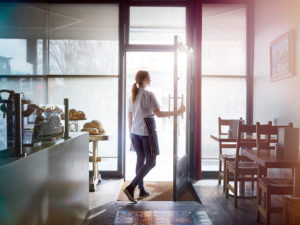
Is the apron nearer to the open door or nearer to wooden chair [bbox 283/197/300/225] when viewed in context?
the open door

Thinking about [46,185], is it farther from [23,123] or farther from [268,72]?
[268,72]

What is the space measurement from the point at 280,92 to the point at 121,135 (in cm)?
243

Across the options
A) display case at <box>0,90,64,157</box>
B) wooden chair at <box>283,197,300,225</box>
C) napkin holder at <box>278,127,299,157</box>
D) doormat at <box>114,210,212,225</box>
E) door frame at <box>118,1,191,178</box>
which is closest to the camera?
display case at <box>0,90,64,157</box>

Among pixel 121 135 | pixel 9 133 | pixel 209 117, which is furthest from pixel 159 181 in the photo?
pixel 9 133

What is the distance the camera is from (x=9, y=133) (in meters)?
1.24

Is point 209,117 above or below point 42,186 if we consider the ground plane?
above

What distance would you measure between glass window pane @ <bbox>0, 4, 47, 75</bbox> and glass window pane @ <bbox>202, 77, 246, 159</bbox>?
2.74 metres

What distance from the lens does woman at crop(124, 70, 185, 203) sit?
108 inches

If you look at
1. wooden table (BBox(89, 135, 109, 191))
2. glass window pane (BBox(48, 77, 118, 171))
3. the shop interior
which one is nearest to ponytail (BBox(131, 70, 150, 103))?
the shop interior

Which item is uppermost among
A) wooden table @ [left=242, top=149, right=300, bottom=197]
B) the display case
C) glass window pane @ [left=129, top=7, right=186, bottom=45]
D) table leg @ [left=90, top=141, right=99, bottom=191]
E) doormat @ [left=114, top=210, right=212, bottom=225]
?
glass window pane @ [left=129, top=7, right=186, bottom=45]

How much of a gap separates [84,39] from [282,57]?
299 cm

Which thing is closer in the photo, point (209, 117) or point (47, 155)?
point (47, 155)

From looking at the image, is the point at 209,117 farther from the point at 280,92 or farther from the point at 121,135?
the point at 121,135

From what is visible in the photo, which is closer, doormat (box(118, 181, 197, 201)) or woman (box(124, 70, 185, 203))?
woman (box(124, 70, 185, 203))
